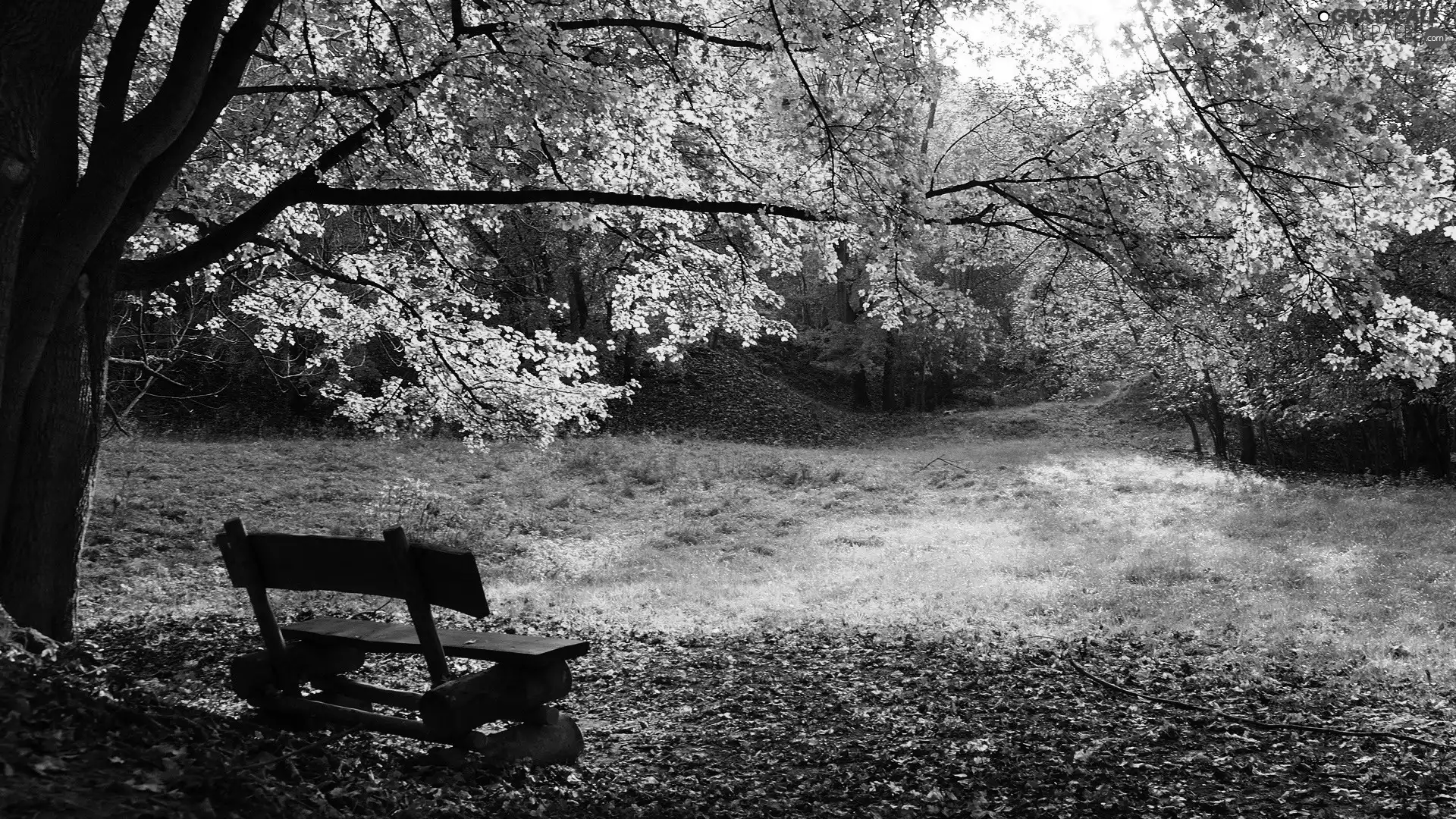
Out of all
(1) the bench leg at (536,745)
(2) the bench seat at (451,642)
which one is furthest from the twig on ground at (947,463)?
(2) the bench seat at (451,642)

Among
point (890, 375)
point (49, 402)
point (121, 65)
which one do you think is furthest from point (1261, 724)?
point (890, 375)

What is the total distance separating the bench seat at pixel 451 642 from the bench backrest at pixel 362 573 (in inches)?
5.4

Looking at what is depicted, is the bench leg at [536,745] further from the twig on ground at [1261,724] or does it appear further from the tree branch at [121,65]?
the tree branch at [121,65]

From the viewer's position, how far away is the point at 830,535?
642 inches

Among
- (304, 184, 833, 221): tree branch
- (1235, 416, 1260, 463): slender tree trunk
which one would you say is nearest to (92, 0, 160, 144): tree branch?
(304, 184, 833, 221): tree branch

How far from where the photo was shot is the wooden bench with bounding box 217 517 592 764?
4.41 m

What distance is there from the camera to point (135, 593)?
426 inches

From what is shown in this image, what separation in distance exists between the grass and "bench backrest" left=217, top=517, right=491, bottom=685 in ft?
17.2

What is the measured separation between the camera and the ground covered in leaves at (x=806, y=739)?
11.6 feet

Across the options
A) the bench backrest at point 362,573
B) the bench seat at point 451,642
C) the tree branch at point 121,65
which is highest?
the tree branch at point 121,65

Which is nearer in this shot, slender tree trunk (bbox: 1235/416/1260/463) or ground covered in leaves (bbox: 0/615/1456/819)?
ground covered in leaves (bbox: 0/615/1456/819)

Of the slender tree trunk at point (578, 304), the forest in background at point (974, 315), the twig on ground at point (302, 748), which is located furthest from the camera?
the slender tree trunk at point (578, 304)

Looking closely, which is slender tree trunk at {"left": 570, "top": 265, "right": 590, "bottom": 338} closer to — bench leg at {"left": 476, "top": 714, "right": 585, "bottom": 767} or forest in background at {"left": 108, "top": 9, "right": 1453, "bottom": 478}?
forest in background at {"left": 108, "top": 9, "right": 1453, "bottom": 478}

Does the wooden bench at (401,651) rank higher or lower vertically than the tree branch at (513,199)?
lower
